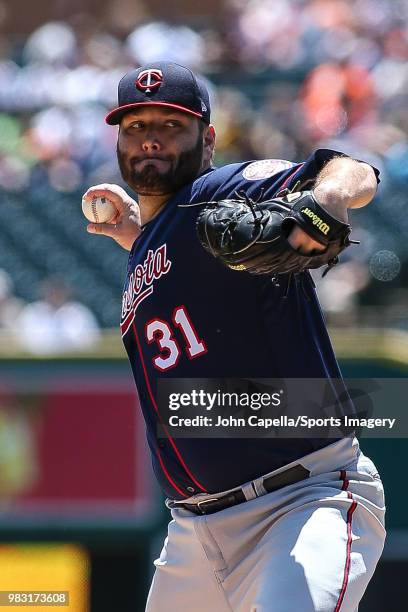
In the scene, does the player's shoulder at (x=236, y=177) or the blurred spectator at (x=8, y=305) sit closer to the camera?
the player's shoulder at (x=236, y=177)

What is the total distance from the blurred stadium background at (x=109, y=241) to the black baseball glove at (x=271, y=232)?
3.02 meters

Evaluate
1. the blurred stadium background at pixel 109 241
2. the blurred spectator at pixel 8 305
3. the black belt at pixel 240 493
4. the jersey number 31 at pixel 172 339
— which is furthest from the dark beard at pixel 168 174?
the blurred spectator at pixel 8 305

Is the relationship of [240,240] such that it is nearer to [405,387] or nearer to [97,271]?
[405,387]

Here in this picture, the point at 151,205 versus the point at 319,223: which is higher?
the point at 151,205

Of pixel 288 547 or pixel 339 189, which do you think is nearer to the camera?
pixel 339 189

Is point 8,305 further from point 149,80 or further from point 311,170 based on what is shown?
point 311,170

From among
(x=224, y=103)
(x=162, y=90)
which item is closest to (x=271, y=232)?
(x=162, y=90)

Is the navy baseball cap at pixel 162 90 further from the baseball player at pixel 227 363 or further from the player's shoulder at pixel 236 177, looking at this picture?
the player's shoulder at pixel 236 177

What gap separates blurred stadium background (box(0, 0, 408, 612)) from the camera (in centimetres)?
532

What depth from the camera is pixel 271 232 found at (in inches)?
90.0

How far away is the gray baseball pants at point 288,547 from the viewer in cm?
256

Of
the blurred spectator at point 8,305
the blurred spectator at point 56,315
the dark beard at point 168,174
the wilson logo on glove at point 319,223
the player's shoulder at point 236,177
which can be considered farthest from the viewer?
the blurred spectator at point 8,305

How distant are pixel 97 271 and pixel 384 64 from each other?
315 centimetres

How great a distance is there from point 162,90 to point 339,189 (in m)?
0.74
